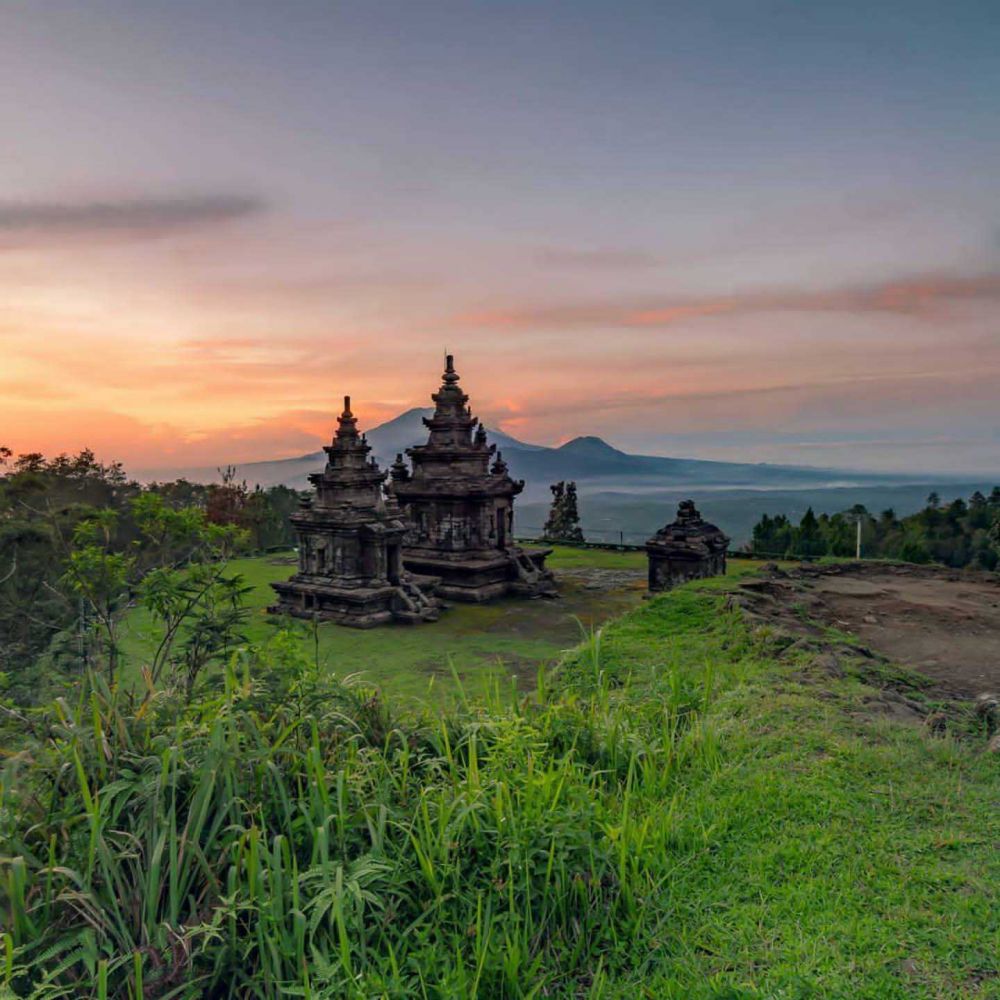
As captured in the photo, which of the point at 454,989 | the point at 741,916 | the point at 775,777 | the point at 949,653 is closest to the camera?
the point at 454,989

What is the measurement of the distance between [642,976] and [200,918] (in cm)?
253

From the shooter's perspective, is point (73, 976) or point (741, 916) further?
point (741, 916)

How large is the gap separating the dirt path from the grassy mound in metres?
5.53

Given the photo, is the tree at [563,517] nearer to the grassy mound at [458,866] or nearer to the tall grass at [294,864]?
the grassy mound at [458,866]

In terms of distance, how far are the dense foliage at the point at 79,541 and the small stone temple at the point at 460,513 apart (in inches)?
252

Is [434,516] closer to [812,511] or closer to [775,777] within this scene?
[812,511]

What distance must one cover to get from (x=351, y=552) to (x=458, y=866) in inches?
768

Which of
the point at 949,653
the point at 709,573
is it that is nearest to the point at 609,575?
the point at 709,573

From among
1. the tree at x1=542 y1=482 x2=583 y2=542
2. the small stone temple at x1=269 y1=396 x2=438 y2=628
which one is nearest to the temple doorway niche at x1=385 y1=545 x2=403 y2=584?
the small stone temple at x1=269 y1=396 x2=438 y2=628

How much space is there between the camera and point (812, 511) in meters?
32.8

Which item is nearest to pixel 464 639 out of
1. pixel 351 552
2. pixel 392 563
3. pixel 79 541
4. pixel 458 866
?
pixel 392 563

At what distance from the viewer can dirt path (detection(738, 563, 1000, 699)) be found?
37.2 ft

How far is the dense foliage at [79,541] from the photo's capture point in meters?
9.51

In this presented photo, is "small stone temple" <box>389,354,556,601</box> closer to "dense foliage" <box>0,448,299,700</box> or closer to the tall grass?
"dense foliage" <box>0,448,299,700</box>
